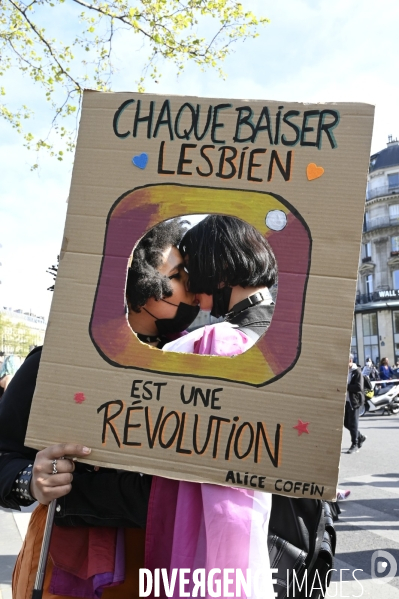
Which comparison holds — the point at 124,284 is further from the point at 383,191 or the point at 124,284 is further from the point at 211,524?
the point at 383,191

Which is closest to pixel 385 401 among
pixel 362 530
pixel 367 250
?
pixel 362 530

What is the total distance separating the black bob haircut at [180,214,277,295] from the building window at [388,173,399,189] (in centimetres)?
4426

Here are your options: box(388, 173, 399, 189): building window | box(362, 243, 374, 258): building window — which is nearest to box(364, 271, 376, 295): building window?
box(362, 243, 374, 258): building window

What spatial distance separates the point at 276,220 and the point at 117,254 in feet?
1.30

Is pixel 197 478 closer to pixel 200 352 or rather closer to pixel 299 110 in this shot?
pixel 200 352

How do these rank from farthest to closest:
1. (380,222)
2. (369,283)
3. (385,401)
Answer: (369,283)
(380,222)
(385,401)

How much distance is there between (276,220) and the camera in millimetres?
1336

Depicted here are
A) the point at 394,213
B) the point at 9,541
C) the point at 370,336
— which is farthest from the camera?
the point at 394,213

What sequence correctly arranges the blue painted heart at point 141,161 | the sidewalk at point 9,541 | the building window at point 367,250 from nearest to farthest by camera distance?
1. the blue painted heart at point 141,161
2. the sidewalk at point 9,541
3. the building window at point 367,250

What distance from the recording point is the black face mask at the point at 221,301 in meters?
1.40

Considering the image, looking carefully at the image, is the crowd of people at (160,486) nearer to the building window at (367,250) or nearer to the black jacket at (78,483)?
the black jacket at (78,483)

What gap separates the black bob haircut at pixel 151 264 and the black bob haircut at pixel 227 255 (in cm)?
5

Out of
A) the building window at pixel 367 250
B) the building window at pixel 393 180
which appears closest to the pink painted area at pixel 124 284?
the building window at pixel 367 250

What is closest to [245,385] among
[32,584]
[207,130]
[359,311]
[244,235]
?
[244,235]
